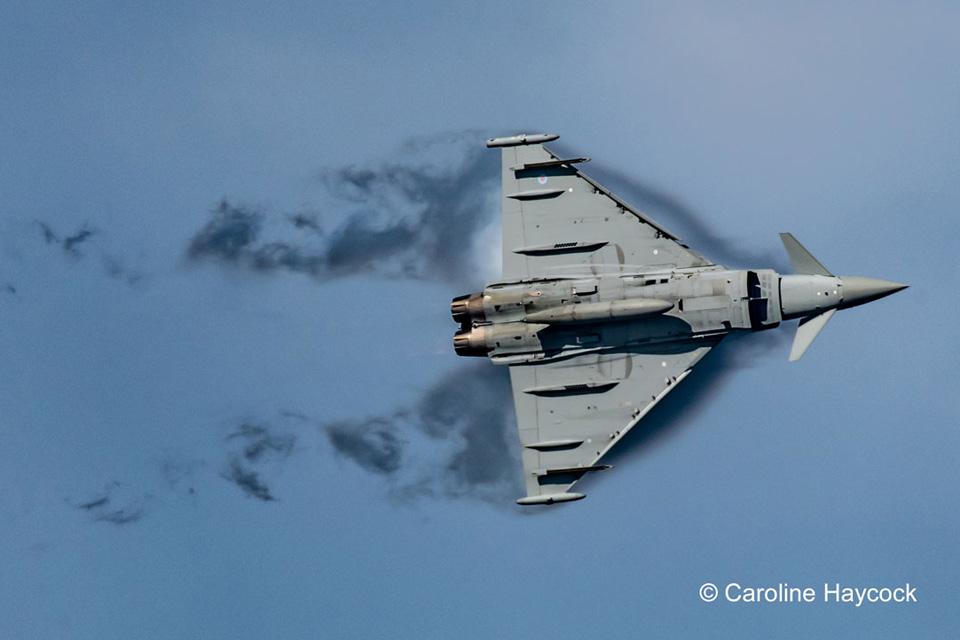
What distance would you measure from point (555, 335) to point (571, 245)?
3052 mm

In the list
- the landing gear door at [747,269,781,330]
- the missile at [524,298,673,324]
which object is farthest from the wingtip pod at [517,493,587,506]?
the landing gear door at [747,269,781,330]

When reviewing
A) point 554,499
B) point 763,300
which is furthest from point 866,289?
point 554,499

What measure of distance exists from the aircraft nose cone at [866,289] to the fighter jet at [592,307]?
32 millimetres

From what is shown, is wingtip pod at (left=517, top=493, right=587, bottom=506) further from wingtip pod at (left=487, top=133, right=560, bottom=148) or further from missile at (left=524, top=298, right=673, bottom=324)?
wingtip pod at (left=487, top=133, right=560, bottom=148)

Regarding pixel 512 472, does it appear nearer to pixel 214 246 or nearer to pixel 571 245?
pixel 571 245

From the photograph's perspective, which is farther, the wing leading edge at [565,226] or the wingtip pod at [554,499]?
the wingtip pod at [554,499]

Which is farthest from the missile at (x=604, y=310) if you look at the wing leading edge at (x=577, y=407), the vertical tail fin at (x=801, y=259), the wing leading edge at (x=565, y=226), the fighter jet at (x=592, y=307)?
the vertical tail fin at (x=801, y=259)

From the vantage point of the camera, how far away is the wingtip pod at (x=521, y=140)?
4891 cm

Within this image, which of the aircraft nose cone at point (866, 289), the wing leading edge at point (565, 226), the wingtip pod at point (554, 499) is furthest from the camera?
the wingtip pod at point (554, 499)

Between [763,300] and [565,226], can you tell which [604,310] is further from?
[763,300]

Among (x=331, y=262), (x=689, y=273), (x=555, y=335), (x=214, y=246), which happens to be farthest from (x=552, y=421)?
(x=214, y=246)

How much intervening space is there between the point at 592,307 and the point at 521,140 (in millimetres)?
6378

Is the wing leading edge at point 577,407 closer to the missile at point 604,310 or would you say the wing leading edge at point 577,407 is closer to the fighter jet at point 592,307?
the fighter jet at point 592,307

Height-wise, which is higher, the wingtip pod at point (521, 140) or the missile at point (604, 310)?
the wingtip pod at point (521, 140)
